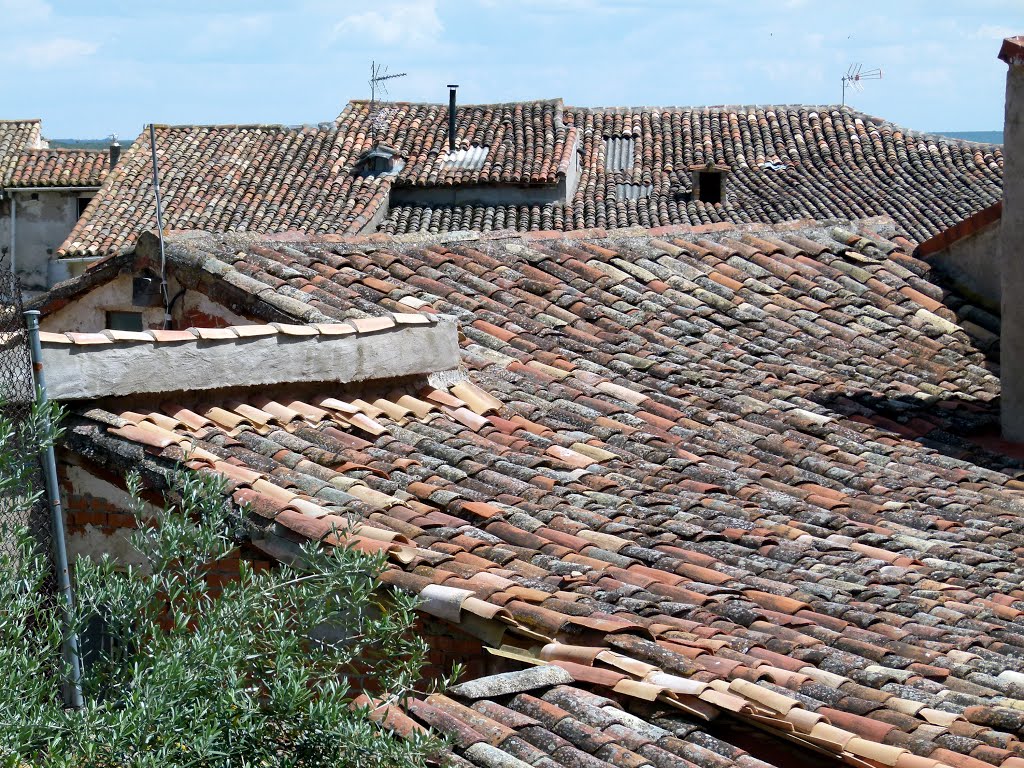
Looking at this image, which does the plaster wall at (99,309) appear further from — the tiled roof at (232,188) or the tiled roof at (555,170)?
the tiled roof at (232,188)

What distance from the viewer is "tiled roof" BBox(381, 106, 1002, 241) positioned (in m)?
28.3

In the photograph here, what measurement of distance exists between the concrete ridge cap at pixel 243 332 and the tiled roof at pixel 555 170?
19.6 meters

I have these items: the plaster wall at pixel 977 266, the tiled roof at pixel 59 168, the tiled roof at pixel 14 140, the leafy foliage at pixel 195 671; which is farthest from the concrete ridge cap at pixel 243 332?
the tiled roof at pixel 14 140

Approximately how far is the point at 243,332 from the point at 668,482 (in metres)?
2.33

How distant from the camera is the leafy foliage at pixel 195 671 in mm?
3275

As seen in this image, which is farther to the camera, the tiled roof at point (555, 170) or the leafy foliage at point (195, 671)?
the tiled roof at point (555, 170)

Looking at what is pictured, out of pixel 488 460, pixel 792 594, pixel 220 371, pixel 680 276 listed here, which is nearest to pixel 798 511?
pixel 792 594

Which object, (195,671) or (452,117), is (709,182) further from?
(195,671)

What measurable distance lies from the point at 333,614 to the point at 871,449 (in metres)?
4.85

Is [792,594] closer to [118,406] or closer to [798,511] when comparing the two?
[798,511]

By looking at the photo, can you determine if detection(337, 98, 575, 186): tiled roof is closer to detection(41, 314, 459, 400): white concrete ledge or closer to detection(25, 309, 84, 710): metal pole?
detection(41, 314, 459, 400): white concrete ledge

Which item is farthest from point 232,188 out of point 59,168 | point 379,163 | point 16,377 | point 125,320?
point 16,377

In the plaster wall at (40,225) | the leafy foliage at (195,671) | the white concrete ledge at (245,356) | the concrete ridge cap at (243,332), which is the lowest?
the leafy foliage at (195,671)

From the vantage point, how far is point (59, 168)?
131 ft
